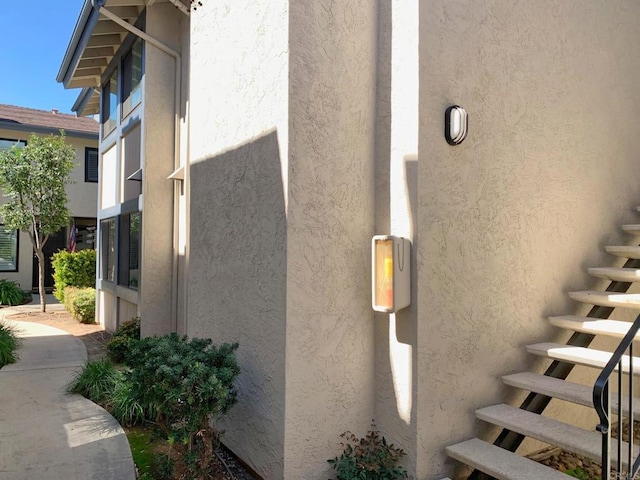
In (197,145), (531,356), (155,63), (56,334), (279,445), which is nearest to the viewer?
(279,445)

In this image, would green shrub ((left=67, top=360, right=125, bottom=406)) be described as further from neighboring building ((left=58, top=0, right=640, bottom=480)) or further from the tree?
the tree

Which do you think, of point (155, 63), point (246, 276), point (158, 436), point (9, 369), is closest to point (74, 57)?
point (155, 63)

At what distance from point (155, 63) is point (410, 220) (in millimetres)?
6741

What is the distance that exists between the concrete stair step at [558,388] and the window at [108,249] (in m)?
9.18

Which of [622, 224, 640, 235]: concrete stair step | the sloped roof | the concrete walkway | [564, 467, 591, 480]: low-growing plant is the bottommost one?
the concrete walkway

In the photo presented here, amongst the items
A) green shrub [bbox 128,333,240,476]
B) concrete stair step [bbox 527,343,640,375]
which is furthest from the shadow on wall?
concrete stair step [bbox 527,343,640,375]

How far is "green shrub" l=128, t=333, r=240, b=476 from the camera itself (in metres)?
3.52

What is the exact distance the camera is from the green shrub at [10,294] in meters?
15.5

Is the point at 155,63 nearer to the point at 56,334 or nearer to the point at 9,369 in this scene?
the point at 9,369

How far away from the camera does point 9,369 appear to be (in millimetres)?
7566

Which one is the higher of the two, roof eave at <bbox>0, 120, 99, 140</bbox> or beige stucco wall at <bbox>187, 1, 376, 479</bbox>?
roof eave at <bbox>0, 120, 99, 140</bbox>

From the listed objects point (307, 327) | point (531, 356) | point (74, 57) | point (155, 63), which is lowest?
point (531, 356)

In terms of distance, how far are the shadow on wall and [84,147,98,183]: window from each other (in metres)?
16.5

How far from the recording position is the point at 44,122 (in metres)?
19.6
